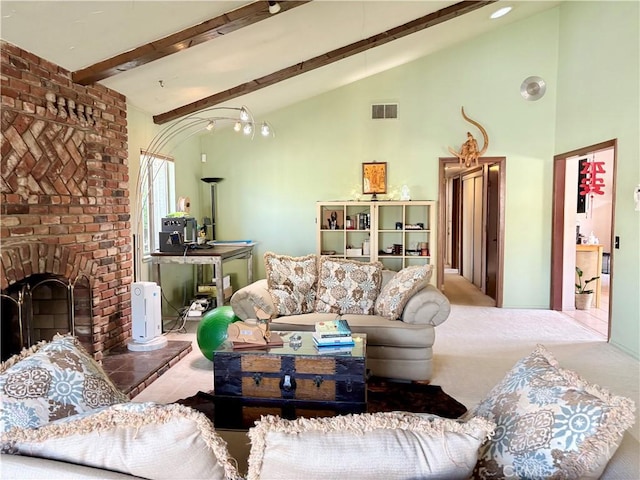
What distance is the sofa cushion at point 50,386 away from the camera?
44.6 inches

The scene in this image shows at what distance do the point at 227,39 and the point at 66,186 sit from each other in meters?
1.64

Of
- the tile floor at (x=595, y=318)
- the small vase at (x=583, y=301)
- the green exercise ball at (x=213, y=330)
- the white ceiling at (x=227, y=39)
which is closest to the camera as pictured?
the white ceiling at (x=227, y=39)

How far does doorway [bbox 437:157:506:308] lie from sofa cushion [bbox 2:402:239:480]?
5283 millimetres

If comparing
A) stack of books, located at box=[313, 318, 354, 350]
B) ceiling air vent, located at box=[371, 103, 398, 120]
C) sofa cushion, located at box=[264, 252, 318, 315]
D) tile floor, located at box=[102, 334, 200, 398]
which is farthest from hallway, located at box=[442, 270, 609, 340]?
tile floor, located at box=[102, 334, 200, 398]

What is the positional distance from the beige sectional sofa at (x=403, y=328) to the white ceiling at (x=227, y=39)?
200 cm

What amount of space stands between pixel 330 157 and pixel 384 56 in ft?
4.84

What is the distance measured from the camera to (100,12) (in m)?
2.52

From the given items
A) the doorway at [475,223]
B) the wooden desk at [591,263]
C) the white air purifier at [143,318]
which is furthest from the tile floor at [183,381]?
the wooden desk at [591,263]

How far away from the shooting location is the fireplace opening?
303cm

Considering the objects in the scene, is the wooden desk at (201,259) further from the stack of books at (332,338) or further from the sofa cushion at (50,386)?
the sofa cushion at (50,386)

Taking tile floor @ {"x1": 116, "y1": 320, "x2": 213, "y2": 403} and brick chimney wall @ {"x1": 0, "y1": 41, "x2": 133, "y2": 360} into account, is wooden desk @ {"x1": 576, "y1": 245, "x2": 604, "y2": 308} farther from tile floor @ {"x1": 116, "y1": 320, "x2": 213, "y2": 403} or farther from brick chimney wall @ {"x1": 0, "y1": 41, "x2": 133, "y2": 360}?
brick chimney wall @ {"x1": 0, "y1": 41, "x2": 133, "y2": 360}

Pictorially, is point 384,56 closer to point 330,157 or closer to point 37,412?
point 330,157

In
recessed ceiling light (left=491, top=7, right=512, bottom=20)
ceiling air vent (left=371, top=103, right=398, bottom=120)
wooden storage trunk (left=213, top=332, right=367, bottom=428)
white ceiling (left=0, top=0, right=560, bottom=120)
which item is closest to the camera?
wooden storage trunk (left=213, top=332, right=367, bottom=428)

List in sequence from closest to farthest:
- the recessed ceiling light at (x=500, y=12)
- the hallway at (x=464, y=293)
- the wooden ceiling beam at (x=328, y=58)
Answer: the wooden ceiling beam at (x=328, y=58) < the recessed ceiling light at (x=500, y=12) < the hallway at (x=464, y=293)
